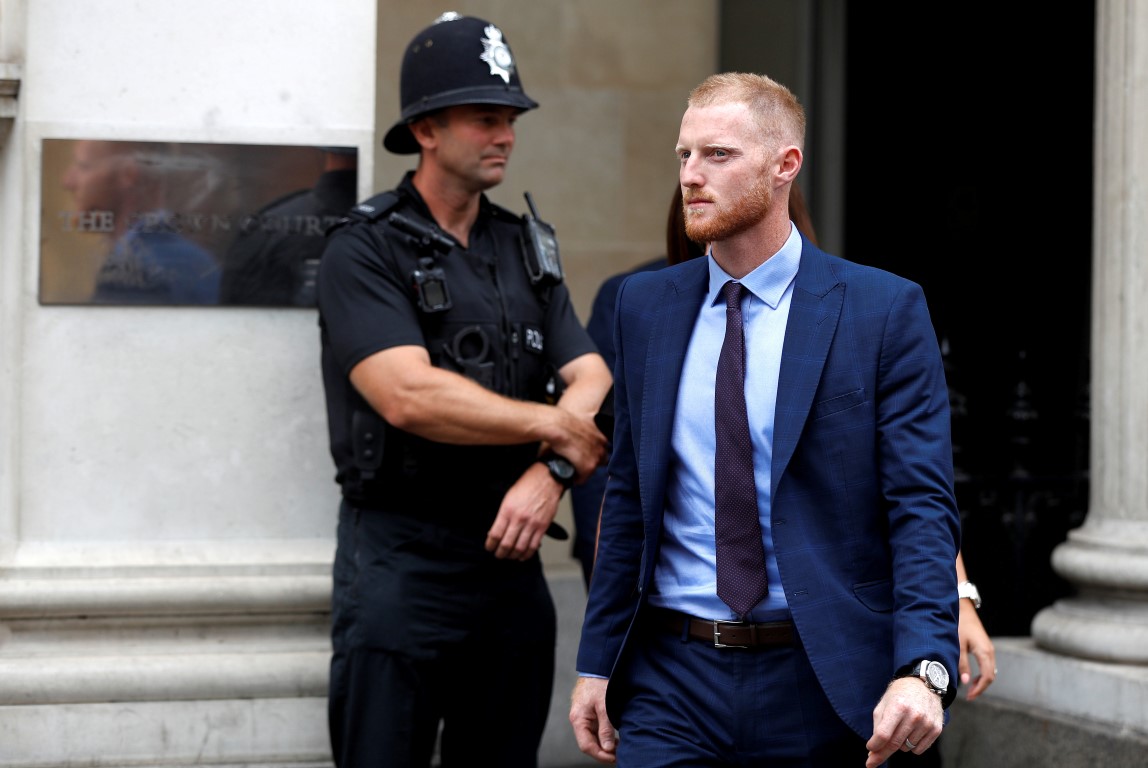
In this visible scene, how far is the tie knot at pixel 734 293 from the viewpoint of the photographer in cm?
326

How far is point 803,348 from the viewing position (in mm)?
3146

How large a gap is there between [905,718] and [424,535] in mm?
1622

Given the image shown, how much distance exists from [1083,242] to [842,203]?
1198 mm

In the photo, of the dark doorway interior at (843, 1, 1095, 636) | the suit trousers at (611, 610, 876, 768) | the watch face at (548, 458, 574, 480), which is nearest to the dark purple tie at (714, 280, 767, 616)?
the suit trousers at (611, 610, 876, 768)

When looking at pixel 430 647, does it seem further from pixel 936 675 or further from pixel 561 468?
pixel 936 675

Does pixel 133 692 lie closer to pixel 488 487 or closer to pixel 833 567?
pixel 488 487

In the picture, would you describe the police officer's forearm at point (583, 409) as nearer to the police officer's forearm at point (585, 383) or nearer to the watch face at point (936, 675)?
the police officer's forearm at point (585, 383)

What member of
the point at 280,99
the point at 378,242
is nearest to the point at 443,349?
the point at 378,242

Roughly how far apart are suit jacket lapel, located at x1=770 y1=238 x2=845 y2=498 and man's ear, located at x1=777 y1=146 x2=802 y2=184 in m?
0.17

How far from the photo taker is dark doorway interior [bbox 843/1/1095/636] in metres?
8.32

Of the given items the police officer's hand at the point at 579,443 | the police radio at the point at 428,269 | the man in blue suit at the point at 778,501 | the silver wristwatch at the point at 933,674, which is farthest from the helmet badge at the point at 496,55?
the silver wristwatch at the point at 933,674

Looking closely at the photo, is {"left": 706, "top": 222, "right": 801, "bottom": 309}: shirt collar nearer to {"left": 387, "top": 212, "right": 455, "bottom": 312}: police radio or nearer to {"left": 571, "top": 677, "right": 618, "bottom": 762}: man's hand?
{"left": 571, "top": 677, "right": 618, "bottom": 762}: man's hand

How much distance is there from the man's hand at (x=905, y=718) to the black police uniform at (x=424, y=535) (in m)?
1.51

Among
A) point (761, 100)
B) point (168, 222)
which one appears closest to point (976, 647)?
point (761, 100)
